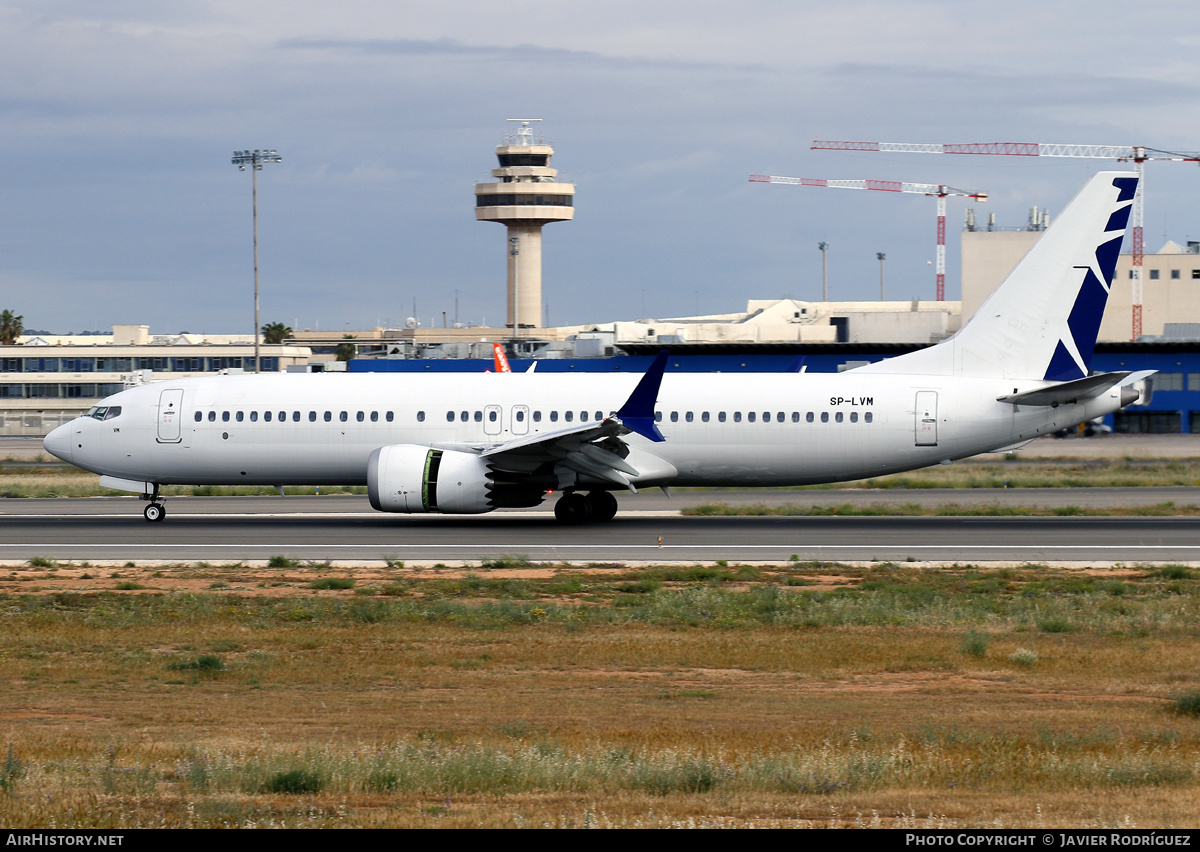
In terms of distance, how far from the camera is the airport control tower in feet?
503

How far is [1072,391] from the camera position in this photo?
100ft

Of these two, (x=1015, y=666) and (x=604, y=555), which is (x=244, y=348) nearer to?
(x=604, y=555)

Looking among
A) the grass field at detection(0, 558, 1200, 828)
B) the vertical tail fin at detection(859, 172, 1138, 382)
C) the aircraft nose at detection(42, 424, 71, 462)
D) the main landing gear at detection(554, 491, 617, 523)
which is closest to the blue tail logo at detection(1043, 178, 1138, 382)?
the vertical tail fin at detection(859, 172, 1138, 382)

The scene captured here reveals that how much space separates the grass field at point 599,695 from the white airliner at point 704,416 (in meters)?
7.52

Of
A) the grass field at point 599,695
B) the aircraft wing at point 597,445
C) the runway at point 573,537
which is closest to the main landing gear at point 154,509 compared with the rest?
the runway at point 573,537

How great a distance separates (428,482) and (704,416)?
23.4 feet

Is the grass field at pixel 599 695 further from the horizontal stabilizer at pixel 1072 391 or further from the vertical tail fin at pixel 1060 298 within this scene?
the vertical tail fin at pixel 1060 298

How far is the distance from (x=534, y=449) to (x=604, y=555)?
4.35 metres

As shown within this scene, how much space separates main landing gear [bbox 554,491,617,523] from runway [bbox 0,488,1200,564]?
14.7 inches

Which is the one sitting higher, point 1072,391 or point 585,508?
point 1072,391

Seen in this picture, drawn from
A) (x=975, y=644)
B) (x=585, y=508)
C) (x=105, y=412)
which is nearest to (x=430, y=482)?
(x=585, y=508)

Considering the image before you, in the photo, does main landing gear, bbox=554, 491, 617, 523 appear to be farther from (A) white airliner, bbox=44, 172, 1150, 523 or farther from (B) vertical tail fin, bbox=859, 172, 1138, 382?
(B) vertical tail fin, bbox=859, 172, 1138, 382

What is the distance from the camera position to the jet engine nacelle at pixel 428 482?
2997 cm

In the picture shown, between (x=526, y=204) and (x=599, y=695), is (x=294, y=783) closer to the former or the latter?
(x=599, y=695)
